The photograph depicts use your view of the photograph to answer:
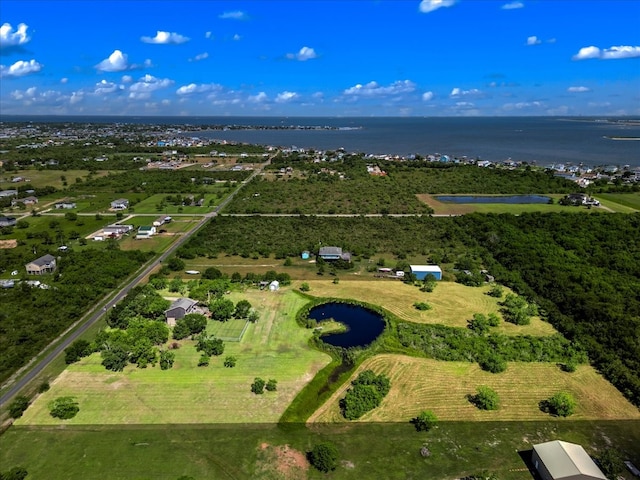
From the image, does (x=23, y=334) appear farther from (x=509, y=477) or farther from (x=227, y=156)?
(x=227, y=156)

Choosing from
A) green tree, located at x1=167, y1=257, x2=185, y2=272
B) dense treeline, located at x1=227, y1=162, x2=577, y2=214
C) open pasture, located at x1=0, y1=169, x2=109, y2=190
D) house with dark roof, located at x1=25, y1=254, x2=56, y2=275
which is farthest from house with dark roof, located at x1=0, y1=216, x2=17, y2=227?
green tree, located at x1=167, y1=257, x2=185, y2=272

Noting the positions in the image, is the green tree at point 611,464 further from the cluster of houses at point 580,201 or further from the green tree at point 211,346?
the cluster of houses at point 580,201

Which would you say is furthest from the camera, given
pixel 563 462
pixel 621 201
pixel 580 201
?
pixel 621 201

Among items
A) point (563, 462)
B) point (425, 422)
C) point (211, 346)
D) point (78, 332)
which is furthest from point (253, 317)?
point (563, 462)

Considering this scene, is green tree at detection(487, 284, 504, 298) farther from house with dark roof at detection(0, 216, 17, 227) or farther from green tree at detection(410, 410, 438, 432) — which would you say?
house with dark roof at detection(0, 216, 17, 227)

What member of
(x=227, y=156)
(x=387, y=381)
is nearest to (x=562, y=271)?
(x=387, y=381)

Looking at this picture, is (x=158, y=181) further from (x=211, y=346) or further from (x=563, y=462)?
(x=563, y=462)

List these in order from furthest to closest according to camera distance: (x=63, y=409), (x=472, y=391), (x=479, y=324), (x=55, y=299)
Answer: (x=55, y=299) < (x=479, y=324) < (x=472, y=391) < (x=63, y=409)

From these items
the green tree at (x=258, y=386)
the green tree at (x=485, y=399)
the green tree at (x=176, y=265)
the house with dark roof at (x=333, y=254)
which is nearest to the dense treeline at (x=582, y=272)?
the green tree at (x=485, y=399)
